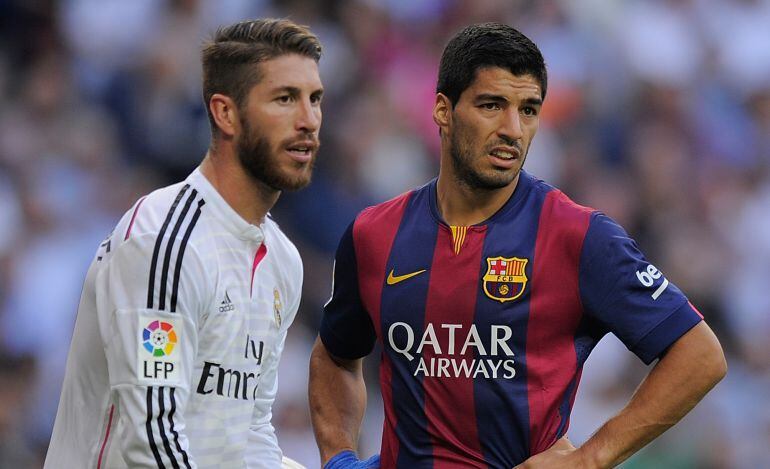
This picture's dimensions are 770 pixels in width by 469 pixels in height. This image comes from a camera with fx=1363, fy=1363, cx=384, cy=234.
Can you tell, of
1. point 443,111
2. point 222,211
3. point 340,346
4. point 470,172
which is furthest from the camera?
point 340,346

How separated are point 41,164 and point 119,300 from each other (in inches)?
181

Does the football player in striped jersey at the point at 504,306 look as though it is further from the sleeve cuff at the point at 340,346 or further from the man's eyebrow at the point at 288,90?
the man's eyebrow at the point at 288,90

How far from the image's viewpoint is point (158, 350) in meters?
3.75

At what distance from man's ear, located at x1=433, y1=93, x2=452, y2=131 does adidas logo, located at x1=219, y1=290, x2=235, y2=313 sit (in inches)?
35.5

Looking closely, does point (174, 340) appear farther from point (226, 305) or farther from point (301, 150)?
point (301, 150)

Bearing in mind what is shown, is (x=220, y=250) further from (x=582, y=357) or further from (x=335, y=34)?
(x=335, y=34)

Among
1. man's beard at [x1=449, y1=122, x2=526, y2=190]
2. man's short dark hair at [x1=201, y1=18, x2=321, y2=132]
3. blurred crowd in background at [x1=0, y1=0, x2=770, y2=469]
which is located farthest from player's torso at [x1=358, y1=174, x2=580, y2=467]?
blurred crowd in background at [x1=0, y1=0, x2=770, y2=469]

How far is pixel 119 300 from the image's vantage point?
378 centimetres

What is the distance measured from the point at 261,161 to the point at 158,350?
0.71 m

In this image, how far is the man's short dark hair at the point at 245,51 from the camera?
413 cm

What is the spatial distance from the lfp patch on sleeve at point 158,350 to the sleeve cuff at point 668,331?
1343 millimetres

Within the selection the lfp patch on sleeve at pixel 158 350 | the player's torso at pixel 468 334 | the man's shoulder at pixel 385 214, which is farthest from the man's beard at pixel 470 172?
the lfp patch on sleeve at pixel 158 350

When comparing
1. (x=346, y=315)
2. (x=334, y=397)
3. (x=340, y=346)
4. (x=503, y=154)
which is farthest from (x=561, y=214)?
(x=334, y=397)

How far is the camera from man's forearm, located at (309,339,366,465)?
471 centimetres
